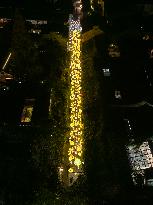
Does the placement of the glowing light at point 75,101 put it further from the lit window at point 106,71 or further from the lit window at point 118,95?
the lit window at point 118,95

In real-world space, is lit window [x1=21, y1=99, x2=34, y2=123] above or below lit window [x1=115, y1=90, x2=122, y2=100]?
below

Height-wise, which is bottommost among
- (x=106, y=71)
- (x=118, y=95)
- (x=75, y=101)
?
(x=75, y=101)

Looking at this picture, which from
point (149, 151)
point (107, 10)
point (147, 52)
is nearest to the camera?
point (149, 151)

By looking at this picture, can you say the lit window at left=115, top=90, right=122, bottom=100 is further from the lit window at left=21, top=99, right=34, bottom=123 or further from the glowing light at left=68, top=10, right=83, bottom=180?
the lit window at left=21, top=99, right=34, bottom=123

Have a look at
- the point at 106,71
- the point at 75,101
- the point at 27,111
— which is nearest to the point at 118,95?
the point at 106,71

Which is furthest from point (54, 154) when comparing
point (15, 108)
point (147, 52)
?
point (147, 52)

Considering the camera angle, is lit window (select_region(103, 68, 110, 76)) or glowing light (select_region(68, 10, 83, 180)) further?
lit window (select_region(103, 68, 110, 76))

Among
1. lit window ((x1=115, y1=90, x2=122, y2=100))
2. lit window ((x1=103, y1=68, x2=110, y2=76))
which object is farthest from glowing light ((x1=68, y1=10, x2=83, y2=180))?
lit window ((x1=115, y1=90, x2=122, y2=100))

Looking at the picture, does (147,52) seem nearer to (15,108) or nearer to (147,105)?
(147,105)

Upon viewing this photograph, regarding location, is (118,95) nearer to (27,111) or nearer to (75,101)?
(75,101)

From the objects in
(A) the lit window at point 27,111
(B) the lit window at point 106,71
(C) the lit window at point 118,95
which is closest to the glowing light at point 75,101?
(B) the lit window at point 106,71

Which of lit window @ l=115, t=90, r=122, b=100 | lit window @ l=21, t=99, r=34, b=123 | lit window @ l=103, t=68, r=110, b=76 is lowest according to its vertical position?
lit window @ l=21, t=99, r=34, b=123
